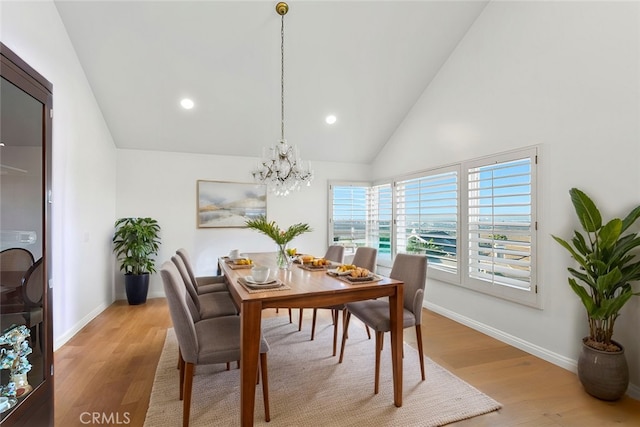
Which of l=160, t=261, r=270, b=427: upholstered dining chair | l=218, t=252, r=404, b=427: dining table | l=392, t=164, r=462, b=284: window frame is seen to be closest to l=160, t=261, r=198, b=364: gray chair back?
l=160, t=261, r=270, b=427: upholstered dining chair

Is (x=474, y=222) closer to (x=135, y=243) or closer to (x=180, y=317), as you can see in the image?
(x=180, y=317)

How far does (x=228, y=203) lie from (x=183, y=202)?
0.68 m

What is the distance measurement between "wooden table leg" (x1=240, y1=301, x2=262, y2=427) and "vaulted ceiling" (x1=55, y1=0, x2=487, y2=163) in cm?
301

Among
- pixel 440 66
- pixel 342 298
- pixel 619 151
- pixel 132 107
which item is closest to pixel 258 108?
pixel 132 107

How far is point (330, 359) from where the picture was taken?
2738mm

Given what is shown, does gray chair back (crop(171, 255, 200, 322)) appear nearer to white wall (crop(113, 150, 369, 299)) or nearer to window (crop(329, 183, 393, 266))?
white wall (crop(113, 150, 369, 299))

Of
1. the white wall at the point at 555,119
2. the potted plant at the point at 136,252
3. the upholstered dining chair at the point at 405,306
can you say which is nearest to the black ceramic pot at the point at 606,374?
the white wall at the point at 555,119

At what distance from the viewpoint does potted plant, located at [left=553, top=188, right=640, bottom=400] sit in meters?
2.09

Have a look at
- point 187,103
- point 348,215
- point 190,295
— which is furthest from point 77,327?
point 348,215

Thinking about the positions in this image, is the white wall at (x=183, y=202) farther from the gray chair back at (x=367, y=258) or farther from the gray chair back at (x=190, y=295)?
the gray chair back at (x=190, y=295)

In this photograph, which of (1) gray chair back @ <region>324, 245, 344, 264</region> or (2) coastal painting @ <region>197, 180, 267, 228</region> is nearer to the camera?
(1) gray chair back @ <region>324, 245, 344, 264</region>

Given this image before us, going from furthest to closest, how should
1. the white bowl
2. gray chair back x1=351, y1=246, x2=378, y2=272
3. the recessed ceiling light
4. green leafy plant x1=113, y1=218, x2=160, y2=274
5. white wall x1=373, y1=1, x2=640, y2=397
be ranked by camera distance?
green leafy plant x1=113, y1=218, x2=160, y2=274
the recessed ceiling light
gray chair back x1=351, y1=246, x2=378, y2=272
white wall x1=373, y1=1, x2=640, y2=397
the white bowl

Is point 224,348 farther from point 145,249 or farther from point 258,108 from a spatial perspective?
point 258,108

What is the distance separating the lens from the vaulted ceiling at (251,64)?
3141 millimetres
